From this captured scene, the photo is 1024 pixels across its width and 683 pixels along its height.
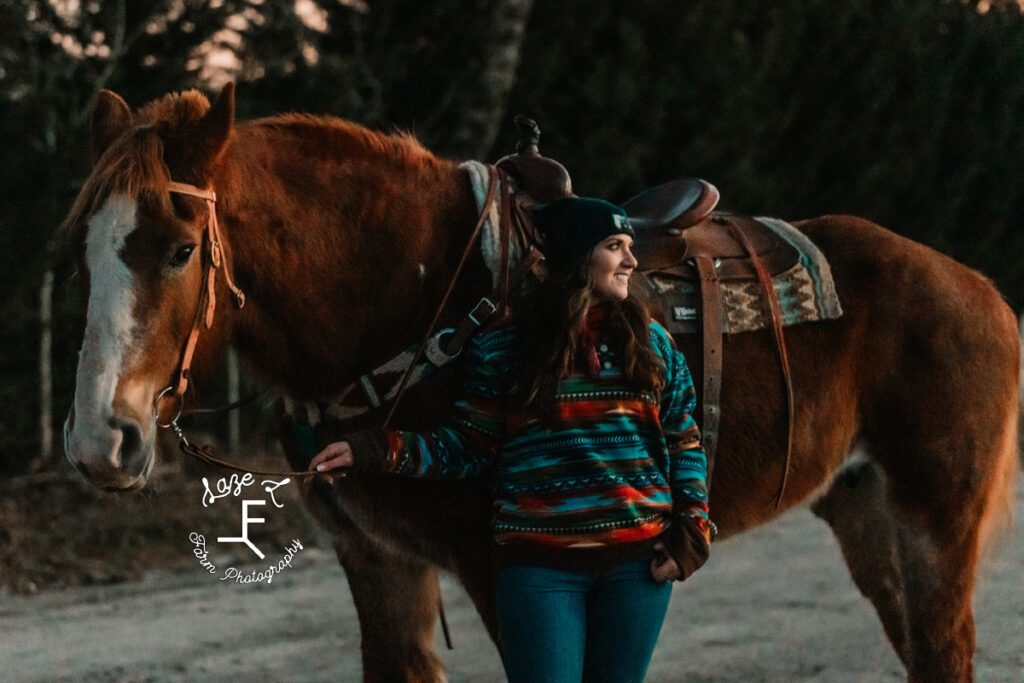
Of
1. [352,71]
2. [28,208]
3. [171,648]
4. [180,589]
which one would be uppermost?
[352,71]

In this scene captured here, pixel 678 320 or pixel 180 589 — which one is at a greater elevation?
pixel 678 320

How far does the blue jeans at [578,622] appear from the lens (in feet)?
7.45

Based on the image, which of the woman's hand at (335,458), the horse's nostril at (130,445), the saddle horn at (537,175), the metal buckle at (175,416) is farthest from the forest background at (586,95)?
the horse's nostril at (130,445)

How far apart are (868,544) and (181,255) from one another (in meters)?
2.55

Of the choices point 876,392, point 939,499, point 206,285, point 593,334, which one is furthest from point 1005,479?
point 206,285

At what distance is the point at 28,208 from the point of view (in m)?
6.17

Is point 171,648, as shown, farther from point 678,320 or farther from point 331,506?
point 678,320

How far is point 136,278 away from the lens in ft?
7.70

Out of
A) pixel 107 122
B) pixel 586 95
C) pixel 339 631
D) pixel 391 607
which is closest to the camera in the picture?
pixel 107 122

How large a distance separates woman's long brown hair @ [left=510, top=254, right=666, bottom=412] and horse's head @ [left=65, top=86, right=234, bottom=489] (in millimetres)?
794

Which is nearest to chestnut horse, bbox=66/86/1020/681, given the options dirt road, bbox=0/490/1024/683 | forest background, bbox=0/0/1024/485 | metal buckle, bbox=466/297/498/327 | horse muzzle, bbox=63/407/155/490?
horse muzzle, bbox=63/407/155/490

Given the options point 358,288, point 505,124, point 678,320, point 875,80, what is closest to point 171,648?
point 358,288

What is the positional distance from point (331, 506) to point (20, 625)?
8.85 ft

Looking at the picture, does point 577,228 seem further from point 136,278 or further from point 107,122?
point 107,122
